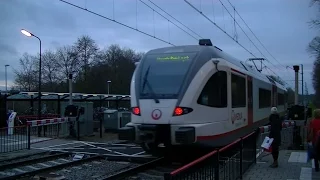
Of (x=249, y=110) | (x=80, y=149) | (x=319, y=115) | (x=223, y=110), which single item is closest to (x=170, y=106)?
(x=223, y=110)

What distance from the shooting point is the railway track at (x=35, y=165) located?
33.0 ft

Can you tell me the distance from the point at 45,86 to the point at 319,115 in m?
62.3

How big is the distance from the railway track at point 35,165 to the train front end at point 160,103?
6.96ft

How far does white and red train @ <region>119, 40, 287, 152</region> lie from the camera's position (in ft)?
32.2

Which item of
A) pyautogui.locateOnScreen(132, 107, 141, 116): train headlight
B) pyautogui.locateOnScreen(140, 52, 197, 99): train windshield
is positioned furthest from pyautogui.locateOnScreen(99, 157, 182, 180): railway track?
pyautogui.locateOnScreen(140, 52, 197, 99): train windshield

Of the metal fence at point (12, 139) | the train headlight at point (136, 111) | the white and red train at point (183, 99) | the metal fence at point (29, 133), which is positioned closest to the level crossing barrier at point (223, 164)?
the white and red train at point (183, 99)

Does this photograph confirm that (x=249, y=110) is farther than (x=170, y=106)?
Yes

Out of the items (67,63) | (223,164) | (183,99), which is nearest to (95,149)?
(183,99)

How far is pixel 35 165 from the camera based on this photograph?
11656 mm

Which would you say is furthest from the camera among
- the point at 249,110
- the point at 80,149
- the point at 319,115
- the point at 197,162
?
the point at 80,149

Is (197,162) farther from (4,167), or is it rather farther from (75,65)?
(75,65)

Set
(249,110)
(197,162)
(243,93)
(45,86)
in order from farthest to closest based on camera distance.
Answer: (45,86)
(249,110)
(243,93)
(197,162)

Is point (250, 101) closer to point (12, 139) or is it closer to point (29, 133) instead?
point (29, 133)

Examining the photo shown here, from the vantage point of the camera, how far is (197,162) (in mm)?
5723
